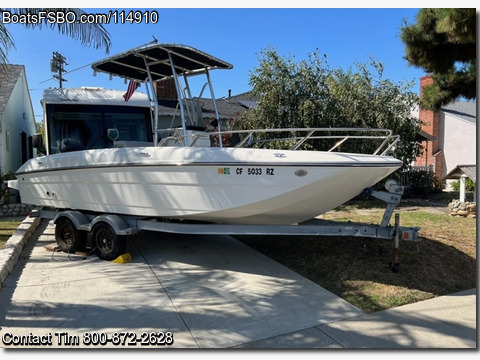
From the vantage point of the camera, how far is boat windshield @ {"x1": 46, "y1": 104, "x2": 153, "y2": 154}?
6.56 metres

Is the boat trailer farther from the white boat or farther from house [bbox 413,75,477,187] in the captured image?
house [bbox 413,75,477,187]

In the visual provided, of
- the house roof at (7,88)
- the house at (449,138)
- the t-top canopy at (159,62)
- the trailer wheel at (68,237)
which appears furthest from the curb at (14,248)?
the house at (449,138)

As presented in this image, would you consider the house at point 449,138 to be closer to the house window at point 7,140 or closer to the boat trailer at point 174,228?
the boat trailer at point 174,228

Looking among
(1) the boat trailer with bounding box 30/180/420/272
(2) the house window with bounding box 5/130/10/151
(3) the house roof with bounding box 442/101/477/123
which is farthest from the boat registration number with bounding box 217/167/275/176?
(3) the house roof with bounding box 442/101/477/123

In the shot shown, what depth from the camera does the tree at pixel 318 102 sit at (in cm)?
1091

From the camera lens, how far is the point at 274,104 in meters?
10.9

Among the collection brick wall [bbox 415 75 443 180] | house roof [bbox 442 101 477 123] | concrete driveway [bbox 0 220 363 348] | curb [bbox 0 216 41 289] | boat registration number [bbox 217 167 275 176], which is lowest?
concrete driveway [bbox 0 220 363 348]

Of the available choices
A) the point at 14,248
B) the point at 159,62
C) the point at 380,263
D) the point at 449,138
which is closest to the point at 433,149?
the point at 449,138

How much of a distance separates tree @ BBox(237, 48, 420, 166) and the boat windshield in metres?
4.97

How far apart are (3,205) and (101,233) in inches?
231

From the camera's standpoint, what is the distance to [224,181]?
4418 mm

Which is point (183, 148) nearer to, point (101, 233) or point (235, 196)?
point (235, 196)

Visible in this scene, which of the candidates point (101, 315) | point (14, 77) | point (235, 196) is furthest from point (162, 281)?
point (14, 77)

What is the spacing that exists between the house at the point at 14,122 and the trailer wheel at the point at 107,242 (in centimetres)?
578
